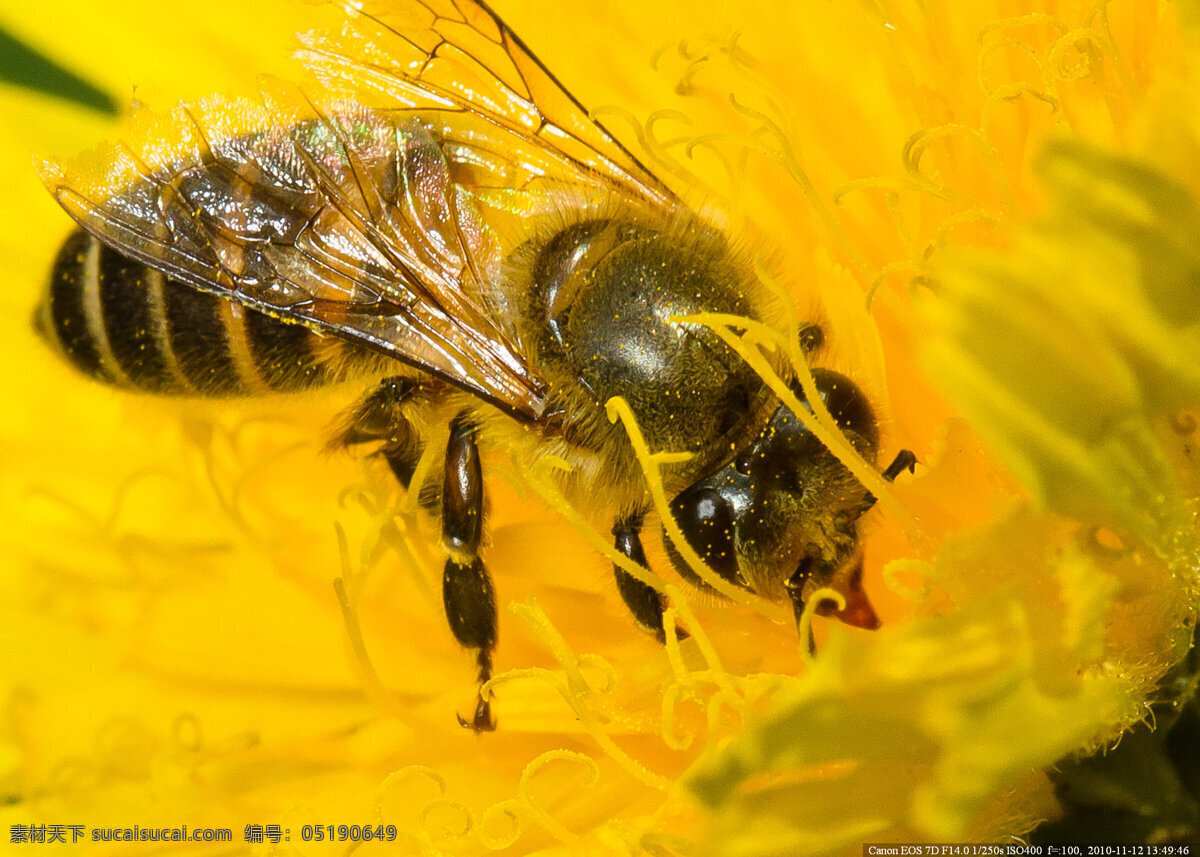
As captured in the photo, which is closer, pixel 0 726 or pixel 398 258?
pixel 398 258

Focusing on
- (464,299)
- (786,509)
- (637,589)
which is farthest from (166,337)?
(786,509)

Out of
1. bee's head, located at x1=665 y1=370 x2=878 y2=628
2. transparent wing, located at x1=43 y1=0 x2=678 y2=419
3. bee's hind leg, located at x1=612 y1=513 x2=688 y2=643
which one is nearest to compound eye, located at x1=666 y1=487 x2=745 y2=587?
bee's head, located at x1=665 y1=370 x2=878 y2=628

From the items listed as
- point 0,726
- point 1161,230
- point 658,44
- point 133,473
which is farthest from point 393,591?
point 1161,230

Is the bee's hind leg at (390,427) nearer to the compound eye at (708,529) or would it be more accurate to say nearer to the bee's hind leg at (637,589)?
the bee's hind leg at (637,589)

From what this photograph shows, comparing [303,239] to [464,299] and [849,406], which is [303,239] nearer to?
[464,299]

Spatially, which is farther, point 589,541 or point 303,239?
point 589,541

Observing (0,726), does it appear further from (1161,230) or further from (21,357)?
(1161,230)

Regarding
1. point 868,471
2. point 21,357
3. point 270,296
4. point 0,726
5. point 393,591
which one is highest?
point 868,471
